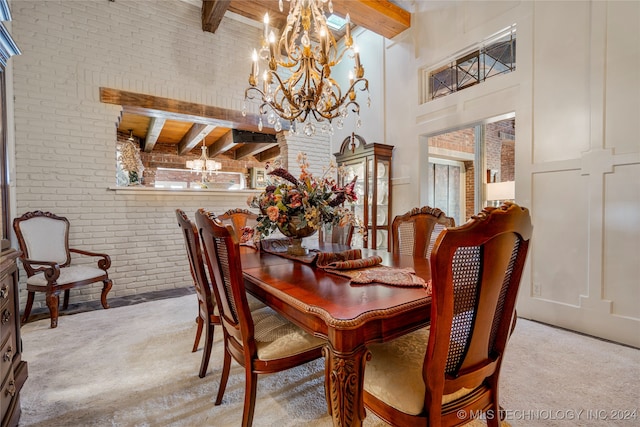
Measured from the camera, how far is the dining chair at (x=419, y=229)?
7.07 feet

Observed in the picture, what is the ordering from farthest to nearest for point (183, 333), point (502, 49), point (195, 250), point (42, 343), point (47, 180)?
point (502, 49), point (47, 180), point (183, 333), point (42, 343), point (195, 250)

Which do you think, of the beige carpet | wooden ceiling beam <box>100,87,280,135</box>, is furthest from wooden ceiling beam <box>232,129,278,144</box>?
the beige carpet

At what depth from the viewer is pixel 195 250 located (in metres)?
1.74

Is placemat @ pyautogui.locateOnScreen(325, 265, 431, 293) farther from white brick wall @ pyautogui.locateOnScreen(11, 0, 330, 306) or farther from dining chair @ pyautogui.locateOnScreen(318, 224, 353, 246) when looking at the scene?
white brick wall @ pyautogui.locateOnScreen(11, 0, 330, 306)

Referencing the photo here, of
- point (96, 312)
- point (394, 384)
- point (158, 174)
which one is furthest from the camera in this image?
point (158, 174)

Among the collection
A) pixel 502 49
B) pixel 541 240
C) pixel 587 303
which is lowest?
pixel 587 303

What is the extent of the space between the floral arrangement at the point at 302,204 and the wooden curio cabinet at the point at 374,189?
2073 mm

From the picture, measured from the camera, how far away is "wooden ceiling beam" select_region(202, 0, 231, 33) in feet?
11.7

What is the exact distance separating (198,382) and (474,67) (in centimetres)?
491

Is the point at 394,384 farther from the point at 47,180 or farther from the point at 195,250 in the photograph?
the point at 47,180

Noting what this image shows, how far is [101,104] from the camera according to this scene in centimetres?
349

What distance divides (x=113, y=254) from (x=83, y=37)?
8.36 ft

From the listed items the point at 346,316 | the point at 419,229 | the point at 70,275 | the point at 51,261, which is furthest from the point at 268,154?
the point at 346,316

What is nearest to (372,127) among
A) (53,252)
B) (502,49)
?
(502,49)
